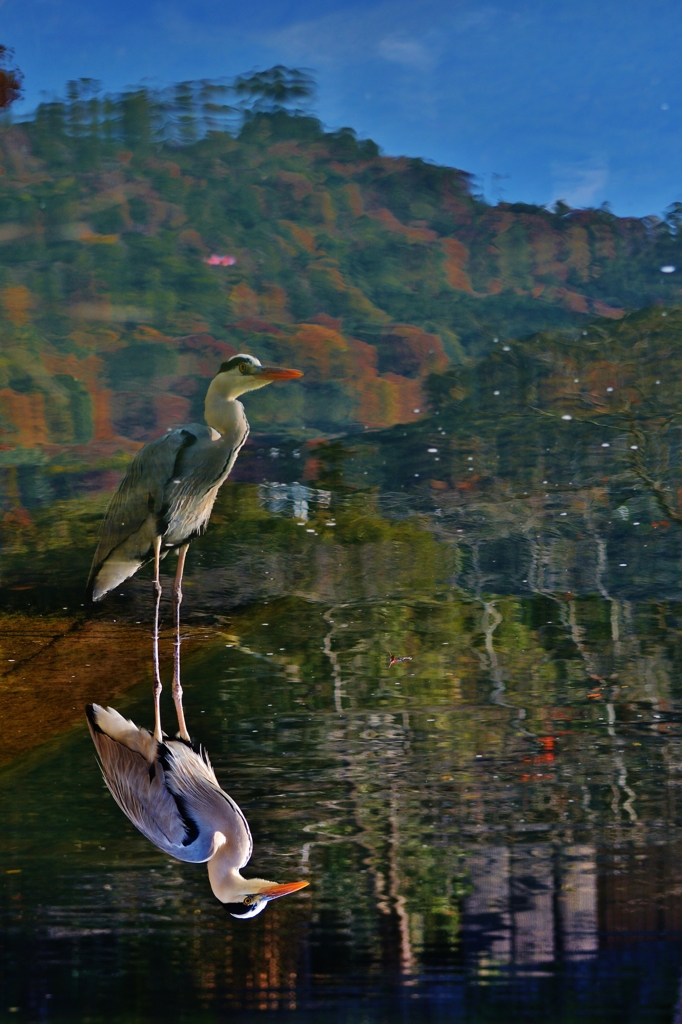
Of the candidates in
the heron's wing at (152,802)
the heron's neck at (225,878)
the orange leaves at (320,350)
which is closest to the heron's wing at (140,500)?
the orange leaves at (320,350)

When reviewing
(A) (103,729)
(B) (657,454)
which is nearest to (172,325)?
(A) (103,729)

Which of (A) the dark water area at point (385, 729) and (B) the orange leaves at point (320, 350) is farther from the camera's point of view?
(B) the orange leaves at point (320, 350)

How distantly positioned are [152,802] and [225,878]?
0.27m

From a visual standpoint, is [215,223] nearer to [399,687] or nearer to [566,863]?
[399,687]

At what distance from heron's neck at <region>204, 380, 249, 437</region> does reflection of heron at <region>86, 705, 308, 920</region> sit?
0.79 m

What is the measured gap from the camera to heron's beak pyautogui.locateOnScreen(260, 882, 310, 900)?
67.8 inches

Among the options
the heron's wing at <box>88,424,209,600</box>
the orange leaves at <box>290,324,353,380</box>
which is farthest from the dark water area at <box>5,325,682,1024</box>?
the orange leaves at <box>290,324,353,380</box>

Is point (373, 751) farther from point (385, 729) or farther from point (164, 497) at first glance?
point (164, 497)

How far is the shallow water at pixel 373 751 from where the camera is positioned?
164 centimetres

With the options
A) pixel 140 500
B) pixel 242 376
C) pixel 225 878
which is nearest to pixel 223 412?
pixel 242 376

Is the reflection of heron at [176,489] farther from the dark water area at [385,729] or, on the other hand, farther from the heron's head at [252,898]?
the heron's head at [252,898]

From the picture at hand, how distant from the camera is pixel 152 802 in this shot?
1.89 m

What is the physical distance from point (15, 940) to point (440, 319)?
1808 mm

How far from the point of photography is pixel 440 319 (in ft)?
7.82
